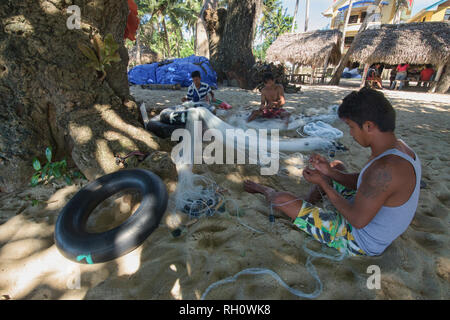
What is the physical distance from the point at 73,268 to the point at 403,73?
18.0 m

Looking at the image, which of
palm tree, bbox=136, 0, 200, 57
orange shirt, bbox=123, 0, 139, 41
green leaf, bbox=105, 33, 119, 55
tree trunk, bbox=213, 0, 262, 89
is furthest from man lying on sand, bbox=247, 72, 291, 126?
palm tree, bbox=136, 0, 200, 57

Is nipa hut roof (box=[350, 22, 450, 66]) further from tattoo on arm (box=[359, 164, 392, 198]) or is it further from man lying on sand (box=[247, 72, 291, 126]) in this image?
tattoo on arm (box=[359, 164, 392, 198])

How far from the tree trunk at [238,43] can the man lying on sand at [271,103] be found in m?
6.27

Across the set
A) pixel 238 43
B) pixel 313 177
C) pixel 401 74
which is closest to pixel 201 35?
pixel 238 43

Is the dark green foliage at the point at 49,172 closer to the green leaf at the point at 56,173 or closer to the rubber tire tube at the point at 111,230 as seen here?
the green leaf at the point at 56,173

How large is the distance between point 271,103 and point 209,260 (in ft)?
14.3

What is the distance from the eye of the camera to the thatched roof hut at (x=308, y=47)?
14.0m

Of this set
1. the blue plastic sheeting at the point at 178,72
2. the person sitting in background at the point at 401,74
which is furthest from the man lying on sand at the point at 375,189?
the person sitting in background at the point at 401,74

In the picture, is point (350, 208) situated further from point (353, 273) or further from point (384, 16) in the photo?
point (384, 16)

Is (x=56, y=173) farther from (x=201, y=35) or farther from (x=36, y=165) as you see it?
(x=201, y=35)

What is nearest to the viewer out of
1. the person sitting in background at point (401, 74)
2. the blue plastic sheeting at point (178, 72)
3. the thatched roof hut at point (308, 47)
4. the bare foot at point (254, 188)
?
the bare foot at point (254, 188)

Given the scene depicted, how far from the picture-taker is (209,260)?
1.58 m

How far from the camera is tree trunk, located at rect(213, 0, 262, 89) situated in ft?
34.0
